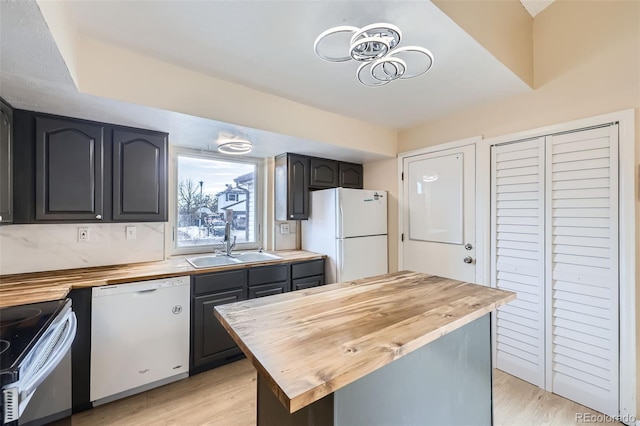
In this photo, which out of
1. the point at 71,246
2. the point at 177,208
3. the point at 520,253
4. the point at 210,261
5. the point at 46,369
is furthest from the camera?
the point at 177,208

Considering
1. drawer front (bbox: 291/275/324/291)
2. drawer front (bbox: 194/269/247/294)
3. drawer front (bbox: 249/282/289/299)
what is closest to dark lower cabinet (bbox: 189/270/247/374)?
drawer front (bbox: 194/269/247/294)

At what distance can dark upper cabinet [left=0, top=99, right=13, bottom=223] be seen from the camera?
5.33ft

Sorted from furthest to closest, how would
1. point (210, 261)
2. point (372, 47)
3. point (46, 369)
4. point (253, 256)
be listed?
point (253, 256), point (210, 261), point (372, 47), point (46, 369)

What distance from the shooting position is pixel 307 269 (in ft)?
9.61

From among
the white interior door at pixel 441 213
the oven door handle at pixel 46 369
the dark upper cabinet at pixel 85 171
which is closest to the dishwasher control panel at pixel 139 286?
the oven door handle at pixel 46 369

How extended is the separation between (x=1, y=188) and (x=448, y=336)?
8.70 ft

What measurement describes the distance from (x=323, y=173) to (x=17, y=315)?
8.97 feet

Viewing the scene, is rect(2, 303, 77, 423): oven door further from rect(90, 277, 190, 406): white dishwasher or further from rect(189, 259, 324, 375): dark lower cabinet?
rect(189, 259, 324, 375): dark lower cabinet

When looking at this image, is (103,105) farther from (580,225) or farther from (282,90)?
(580,225)

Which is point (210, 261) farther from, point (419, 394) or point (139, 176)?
Result: point (419, 394)

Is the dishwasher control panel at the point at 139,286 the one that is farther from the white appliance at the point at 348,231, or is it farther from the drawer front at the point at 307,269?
the white appliance at the point at 348,231

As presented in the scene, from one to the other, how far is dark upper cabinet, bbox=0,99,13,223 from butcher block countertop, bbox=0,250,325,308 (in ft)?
1.40

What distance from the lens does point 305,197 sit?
3252 millimetres

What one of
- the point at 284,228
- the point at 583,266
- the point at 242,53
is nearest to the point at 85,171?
the point at 242,53
